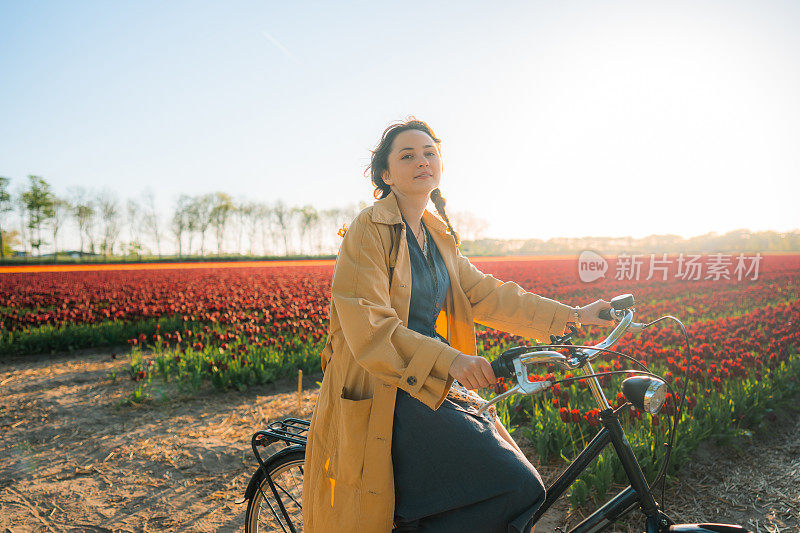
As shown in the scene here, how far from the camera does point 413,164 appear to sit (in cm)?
187

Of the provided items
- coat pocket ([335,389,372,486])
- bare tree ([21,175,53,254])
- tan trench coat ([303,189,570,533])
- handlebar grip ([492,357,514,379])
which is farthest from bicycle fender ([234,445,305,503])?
bare tree ([21,175,53,254])

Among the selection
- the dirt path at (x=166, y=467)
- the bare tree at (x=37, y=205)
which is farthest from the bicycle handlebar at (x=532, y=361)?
the bare tree at (x=37, y=205)

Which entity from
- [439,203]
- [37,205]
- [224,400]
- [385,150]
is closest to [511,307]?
[439,203]

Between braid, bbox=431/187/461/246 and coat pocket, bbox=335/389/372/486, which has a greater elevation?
braid, bbox=431/187/461/246

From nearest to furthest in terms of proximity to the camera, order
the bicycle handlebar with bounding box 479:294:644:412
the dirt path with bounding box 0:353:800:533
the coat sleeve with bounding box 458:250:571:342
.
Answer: the bicycle handlebar with bounding box 479:294:644:412, the coat sleeve with bounding box 458:250:571:342, the dirt path with bounding box 0:353:800:533

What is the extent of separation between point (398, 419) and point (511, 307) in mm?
761

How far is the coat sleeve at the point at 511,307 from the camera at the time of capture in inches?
76.9

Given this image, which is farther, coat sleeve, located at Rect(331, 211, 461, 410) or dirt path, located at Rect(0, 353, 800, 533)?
dirt path, located at Rect(0, 353, 800, 533)

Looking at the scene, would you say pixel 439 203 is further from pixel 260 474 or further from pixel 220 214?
pixel 220 214

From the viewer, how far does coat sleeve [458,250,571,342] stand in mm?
1953

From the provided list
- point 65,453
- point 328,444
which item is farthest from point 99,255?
point 328,444

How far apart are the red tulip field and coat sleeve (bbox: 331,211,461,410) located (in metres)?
0.81

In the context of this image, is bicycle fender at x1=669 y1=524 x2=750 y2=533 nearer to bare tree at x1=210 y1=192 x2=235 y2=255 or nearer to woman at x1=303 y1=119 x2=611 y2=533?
woman at x1=303 y1=119 x2=611 y2=533

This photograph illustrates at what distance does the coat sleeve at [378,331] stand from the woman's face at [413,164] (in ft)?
1.04
